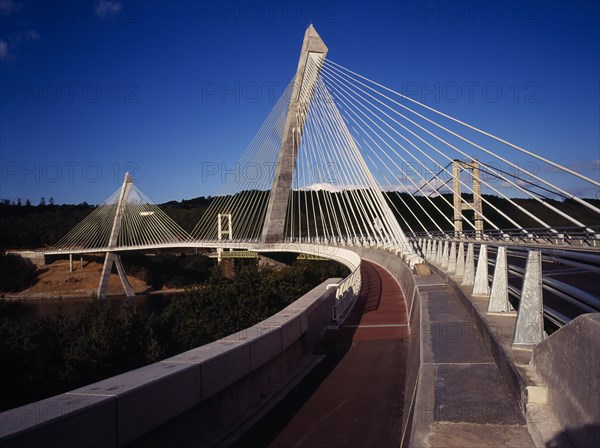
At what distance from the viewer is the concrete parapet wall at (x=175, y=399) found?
2637 millimetres

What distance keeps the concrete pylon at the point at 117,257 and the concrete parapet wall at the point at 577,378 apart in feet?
221

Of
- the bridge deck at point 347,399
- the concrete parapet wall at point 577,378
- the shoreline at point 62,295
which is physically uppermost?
the concrete parapet wall at point 577,378

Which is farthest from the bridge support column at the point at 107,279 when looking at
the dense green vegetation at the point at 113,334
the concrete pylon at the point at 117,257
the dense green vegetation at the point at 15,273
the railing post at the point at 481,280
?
the railing post at the point at 481,280

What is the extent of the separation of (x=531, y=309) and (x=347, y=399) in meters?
1.89

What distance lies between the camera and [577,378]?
2449mm

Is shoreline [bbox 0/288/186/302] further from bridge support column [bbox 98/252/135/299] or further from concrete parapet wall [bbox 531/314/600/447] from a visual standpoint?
concrete parapet wall [bbox 531/314/600/447]

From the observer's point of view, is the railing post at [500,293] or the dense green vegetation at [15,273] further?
the dense green vegetation at [15,273]

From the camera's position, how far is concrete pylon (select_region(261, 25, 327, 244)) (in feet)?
109

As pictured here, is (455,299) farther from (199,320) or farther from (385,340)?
(199,320)

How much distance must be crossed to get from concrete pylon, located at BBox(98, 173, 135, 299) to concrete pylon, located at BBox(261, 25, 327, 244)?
3227 cm

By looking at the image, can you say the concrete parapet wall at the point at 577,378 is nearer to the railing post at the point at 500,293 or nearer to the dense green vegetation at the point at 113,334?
the railing post at the point at 500,293

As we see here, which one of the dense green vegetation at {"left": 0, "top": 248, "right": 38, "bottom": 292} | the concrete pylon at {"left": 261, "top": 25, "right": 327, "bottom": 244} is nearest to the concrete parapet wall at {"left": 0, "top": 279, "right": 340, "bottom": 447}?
the concrete pylon at {"left": 261, "top": 25, "right": 327, "bottom": 244}

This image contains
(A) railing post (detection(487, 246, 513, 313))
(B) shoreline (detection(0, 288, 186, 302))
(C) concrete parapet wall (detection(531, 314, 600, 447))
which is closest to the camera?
(C) concrete parapet wall (detection(531, 314, 600, 447))

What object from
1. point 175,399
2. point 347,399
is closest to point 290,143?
point 347,399
